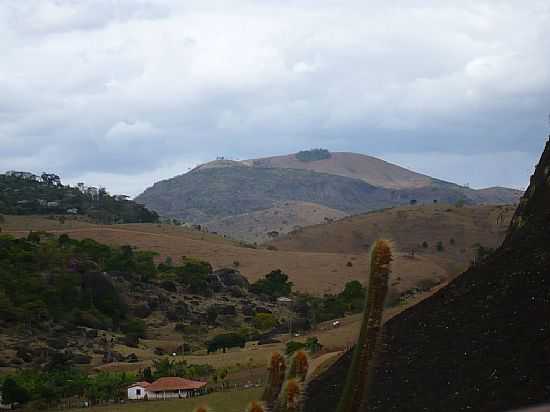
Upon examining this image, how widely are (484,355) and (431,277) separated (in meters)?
58.8

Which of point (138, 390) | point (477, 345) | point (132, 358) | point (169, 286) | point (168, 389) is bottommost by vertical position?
point (132, 358)

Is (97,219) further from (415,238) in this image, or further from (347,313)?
(347,313)

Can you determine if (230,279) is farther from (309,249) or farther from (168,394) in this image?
(168,394)

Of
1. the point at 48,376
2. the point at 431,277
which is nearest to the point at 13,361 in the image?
the point at 48,376

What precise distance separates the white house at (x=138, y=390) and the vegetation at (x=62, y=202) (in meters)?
76.8

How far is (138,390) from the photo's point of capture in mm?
34719

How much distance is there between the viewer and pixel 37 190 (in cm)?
12206

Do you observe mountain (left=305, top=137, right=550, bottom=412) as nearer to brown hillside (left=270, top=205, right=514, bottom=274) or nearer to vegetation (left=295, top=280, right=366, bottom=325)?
vegetation (left=295, top=280, right=366, bottom=325)

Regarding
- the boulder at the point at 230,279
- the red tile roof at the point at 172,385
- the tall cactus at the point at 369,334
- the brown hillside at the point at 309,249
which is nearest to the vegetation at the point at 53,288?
the boulder at the point at 230,279

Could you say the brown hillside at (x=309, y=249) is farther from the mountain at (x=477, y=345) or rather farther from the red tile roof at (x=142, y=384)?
the mountain at (x=477, y=345)

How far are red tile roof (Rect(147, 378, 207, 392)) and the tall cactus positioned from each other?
A: 3008 cm

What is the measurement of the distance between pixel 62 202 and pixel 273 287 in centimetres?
4972

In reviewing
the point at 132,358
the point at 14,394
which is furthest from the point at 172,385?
the point at 132,358

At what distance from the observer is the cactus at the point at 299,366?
5820 mm
